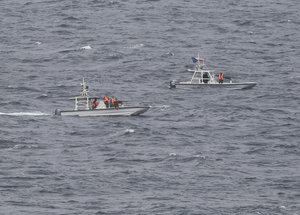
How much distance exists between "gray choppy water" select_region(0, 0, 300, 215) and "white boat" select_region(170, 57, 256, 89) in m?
1.11

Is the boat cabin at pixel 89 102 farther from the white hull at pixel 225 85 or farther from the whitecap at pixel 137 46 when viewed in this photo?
the whitecap at pixel 137 46

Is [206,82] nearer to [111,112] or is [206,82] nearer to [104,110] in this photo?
[111,112]

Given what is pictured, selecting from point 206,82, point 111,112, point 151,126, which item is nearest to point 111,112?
point 111,112

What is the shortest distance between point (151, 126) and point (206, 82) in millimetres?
27964

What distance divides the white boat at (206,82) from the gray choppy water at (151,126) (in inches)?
43.6

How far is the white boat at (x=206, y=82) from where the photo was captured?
13988 cm

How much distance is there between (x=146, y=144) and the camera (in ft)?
354

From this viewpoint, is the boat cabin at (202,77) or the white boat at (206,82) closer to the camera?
the white boat at (206,82)

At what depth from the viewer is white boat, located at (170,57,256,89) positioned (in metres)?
140

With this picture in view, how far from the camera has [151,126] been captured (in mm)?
117188

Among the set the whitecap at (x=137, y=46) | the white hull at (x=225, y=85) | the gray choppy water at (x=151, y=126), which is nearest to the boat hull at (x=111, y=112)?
the gray choppy water at (x=151, y=126)

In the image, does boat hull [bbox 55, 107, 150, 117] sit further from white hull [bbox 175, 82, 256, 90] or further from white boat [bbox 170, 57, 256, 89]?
white hull [bbox 175, 82, 256, 90]

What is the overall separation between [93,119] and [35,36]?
6225 cm

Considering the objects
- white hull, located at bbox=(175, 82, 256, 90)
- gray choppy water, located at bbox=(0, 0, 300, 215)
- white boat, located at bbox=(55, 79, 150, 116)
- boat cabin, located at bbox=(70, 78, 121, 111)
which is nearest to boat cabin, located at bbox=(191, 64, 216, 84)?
white hull, located at bbox=(175, 82, 256, 90)
